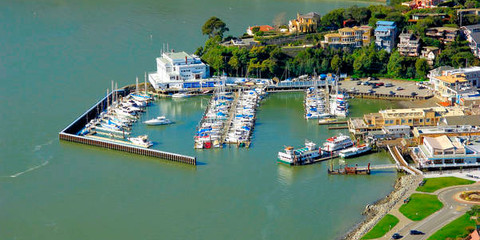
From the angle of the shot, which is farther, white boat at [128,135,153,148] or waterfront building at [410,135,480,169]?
white boat at [128,135,153,148]

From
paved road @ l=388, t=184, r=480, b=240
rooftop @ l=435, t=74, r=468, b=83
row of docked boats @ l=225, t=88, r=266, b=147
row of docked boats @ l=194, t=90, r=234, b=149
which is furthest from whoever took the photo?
rooftop @ l=435, t=74, r=468, b=83

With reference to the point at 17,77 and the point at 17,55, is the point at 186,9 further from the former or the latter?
the point at 17,77

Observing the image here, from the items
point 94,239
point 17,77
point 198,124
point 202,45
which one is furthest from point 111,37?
point 94,239

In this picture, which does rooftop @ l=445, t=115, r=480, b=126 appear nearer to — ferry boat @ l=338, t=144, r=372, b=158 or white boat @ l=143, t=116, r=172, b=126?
ferry boat @ l=338, t=144, r=372, b=158

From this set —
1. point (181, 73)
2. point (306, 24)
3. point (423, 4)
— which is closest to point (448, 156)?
point (181, 73)

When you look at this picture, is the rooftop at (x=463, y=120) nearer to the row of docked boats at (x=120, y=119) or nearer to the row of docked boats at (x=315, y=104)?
the row of docked boats at (x=315, y=104)

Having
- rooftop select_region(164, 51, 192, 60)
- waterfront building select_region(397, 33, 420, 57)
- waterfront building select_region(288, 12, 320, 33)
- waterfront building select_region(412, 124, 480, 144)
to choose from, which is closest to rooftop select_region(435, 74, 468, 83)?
waterfront building select_region(397, 33, 420, 57)

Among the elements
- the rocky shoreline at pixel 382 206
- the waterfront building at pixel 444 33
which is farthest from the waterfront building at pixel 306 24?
the rocky shoreline at pixel 382 206
